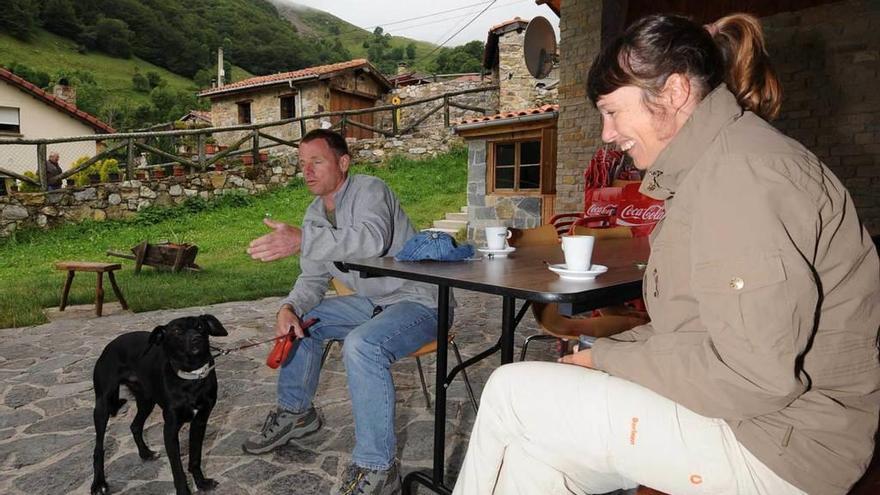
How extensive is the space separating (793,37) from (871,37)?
71cm

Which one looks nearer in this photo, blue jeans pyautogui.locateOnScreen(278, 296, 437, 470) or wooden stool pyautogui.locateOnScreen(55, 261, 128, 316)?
blue jeans pyautogui.locateOnScreen(278, 296, 437, 470)

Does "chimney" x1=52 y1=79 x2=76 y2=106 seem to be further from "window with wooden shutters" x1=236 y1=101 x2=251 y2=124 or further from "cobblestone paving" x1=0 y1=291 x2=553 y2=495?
"cobblestone paving" x1=0 y1=291 x2=553 y2=495

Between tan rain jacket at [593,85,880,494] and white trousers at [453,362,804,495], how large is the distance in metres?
0.05

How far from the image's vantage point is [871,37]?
5.36m

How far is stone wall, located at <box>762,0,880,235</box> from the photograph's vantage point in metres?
5.34

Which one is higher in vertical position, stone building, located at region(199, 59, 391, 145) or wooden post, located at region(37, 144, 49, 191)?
stone building, located at region(199, 59, 391, 145)

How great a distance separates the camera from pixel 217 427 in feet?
9.75

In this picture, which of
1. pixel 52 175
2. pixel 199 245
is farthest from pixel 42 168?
pixel 199 245

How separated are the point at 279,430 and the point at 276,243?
1042mm

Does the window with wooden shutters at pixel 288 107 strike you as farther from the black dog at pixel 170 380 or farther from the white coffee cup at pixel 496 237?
the white coffee cup at pixel 496 237

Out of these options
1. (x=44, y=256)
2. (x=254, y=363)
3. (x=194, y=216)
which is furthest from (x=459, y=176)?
(x=254, y=363)

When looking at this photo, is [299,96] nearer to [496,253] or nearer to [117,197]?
[117,197]

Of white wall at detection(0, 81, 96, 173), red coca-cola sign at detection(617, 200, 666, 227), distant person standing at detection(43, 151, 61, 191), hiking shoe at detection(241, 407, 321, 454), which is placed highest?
white wall at detection(0, 81, 96, 173)

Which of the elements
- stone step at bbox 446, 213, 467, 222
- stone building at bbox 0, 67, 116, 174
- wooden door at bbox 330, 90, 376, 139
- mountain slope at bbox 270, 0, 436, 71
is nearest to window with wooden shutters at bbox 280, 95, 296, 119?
wooden door at bbox 330, 90, 376, 139
